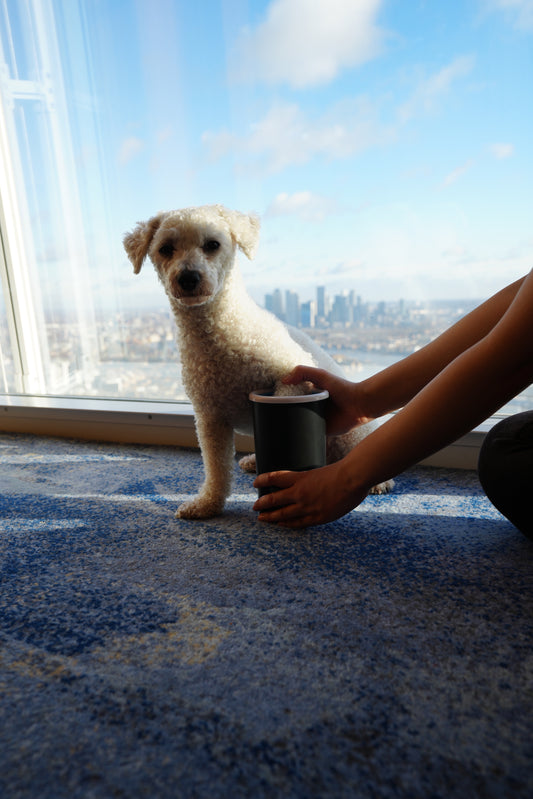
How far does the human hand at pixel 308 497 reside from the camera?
0.80 meters

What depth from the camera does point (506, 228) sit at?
1301mm

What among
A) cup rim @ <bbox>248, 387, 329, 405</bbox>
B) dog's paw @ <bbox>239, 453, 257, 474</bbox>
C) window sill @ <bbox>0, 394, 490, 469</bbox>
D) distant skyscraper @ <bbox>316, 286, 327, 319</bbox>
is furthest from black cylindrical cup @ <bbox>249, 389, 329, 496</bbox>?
distant skyscraper @ <bbox>316, 286, 327, 319</bbox>

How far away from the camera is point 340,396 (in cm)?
103

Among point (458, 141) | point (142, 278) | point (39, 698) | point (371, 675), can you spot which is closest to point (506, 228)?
point (458, 141)

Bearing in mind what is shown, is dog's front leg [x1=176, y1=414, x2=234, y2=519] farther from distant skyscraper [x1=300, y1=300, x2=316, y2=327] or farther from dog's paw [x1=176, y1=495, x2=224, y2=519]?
distant skyscraper [x1=300, y1=300, x2=316, y2=327]

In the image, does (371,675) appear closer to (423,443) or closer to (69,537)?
(423,443)

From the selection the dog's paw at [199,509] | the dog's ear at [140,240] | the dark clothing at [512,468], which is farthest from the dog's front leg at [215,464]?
the dark clothing at [512,468]

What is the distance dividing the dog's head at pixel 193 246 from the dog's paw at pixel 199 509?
0.41m

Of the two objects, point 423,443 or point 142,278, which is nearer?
point 423,443

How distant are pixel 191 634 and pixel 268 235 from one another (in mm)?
1179

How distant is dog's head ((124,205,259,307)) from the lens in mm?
925

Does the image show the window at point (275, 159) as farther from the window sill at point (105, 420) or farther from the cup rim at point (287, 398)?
the cup rim at point (287, 398)

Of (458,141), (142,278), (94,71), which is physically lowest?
(142,278)

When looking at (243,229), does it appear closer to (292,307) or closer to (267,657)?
(292,307)
